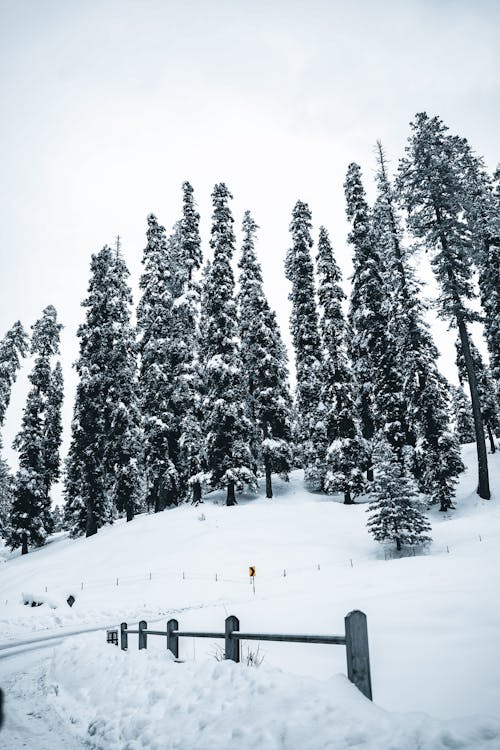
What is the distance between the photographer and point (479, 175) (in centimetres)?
3191

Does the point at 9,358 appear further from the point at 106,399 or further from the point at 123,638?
the point at 123,638

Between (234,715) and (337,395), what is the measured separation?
2590cm

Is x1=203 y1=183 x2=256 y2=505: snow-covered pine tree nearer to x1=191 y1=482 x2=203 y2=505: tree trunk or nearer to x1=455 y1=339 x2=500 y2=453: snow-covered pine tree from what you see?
x1=191 y1=482 x2=203 y2=505: tree trunk

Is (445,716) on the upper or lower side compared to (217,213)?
lower

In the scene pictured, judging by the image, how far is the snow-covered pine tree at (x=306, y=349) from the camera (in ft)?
105

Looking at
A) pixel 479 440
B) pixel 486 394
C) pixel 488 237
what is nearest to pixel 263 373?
pixel 479 440

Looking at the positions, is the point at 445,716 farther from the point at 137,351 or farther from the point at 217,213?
the point at 217,213

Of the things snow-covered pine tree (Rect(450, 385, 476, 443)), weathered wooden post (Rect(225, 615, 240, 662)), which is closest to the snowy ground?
weathered wooden post (Rect(225, 615, 240, 662))

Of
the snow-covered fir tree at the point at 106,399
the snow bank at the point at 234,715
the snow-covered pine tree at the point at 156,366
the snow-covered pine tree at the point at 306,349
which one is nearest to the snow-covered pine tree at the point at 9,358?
the snow-covered fir tree at the point at 106,399

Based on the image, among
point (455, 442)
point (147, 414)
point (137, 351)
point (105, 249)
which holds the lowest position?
point (455, 442)

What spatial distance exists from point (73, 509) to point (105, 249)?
22.9m

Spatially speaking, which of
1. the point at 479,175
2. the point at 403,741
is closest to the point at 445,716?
the point at 403,741

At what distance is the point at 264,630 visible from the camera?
10656 millimetres

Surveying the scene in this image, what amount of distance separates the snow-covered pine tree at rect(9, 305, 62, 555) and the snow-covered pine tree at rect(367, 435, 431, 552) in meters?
27.8
